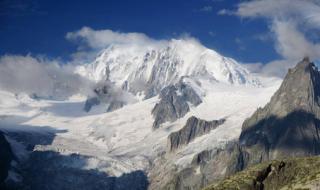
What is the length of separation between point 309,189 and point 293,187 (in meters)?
8.57

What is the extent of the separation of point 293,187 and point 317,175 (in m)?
7.77

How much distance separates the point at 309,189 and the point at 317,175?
11.0 metres

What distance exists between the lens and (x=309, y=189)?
188250 mm

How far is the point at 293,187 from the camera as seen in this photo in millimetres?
196375

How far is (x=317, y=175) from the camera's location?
198 m
